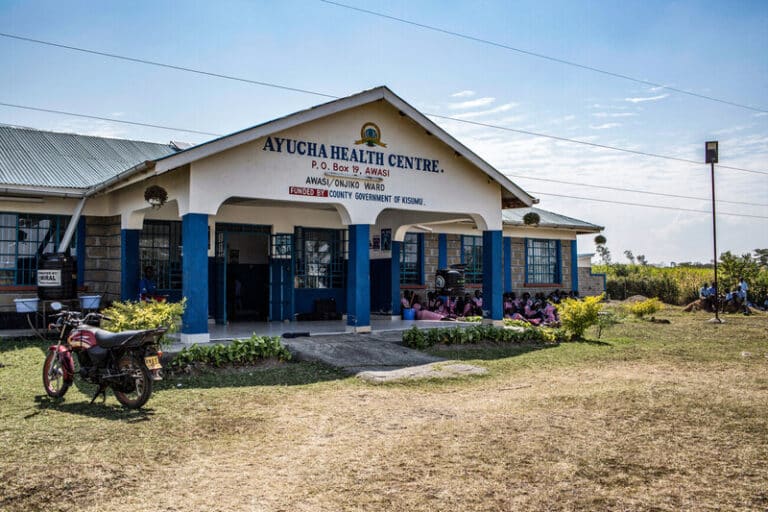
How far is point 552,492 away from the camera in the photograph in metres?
5.07

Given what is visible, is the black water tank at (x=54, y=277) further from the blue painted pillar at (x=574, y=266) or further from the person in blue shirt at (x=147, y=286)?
the blue painted pillar at (x=574, y=266)

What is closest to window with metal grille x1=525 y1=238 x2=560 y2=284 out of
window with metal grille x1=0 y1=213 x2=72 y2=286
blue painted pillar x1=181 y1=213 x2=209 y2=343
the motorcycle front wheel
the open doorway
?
the open doorway

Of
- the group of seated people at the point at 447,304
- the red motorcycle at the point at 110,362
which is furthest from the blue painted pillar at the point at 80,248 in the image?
the group of seated people at the point at 447,304

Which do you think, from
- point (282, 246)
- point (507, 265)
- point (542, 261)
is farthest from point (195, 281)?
point (542, 261)

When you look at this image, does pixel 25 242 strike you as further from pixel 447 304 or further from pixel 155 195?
pixel 447 304

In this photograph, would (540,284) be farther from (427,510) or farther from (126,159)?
(427,510)

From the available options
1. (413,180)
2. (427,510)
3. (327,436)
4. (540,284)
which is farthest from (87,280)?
(540,284)

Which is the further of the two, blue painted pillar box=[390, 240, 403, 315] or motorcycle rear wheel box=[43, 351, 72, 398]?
blue painted pillar box=[390, 240, 403, 315]

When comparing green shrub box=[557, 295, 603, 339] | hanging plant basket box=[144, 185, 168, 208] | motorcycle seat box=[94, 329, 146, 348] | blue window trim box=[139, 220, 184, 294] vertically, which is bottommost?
green shrub box=[557, 295, 603, 339]

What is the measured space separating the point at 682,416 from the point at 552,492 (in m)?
3.21

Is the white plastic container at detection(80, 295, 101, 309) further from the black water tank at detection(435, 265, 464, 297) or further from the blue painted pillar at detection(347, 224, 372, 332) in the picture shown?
the black water tank at detection(435, 265, 464, 297)

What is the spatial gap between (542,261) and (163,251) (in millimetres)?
13980

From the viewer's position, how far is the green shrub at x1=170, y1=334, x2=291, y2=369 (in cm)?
1038

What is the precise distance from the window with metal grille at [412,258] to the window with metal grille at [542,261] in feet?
16.4
